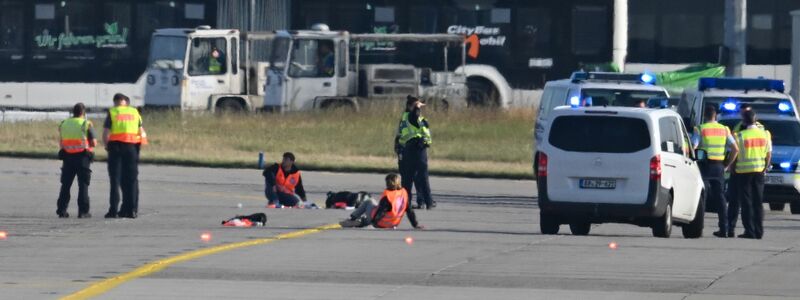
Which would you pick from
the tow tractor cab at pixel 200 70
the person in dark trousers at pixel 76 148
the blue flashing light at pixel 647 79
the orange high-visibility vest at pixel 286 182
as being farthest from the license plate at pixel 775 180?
the tow tractor cab at pixel 200 70

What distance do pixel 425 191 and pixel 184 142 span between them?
15030 mm

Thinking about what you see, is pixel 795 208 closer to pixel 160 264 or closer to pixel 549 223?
pixel 549 223

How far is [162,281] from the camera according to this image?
15016 mm

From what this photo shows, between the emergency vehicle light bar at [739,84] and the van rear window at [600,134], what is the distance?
8.08 m

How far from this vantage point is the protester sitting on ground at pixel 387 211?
70.4ft

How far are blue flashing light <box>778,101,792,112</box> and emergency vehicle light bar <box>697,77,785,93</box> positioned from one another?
1.84 ft

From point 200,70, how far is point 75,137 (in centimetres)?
2233

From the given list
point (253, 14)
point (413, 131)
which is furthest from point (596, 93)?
point (253, 14)

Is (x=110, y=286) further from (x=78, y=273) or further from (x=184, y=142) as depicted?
(x=184, y=142)

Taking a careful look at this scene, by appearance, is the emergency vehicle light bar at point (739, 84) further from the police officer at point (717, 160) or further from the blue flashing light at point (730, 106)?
the police officer at point (717, 160)

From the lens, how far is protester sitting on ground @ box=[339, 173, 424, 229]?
2147cm

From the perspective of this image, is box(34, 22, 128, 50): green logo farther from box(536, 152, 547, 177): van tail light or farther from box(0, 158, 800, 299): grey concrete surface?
box(536, 152, 547, 177): van tail light

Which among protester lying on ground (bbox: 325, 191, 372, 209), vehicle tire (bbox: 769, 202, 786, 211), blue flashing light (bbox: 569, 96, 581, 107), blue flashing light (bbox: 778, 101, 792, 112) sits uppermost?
blue flashing light (bbox: 569, 96, 581, 107)

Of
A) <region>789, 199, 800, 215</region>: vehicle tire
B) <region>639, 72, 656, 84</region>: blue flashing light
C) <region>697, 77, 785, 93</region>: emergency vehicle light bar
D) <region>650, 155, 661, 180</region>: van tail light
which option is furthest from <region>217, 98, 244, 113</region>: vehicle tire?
<region>650, 155, 661, 180</region>: van tail light
